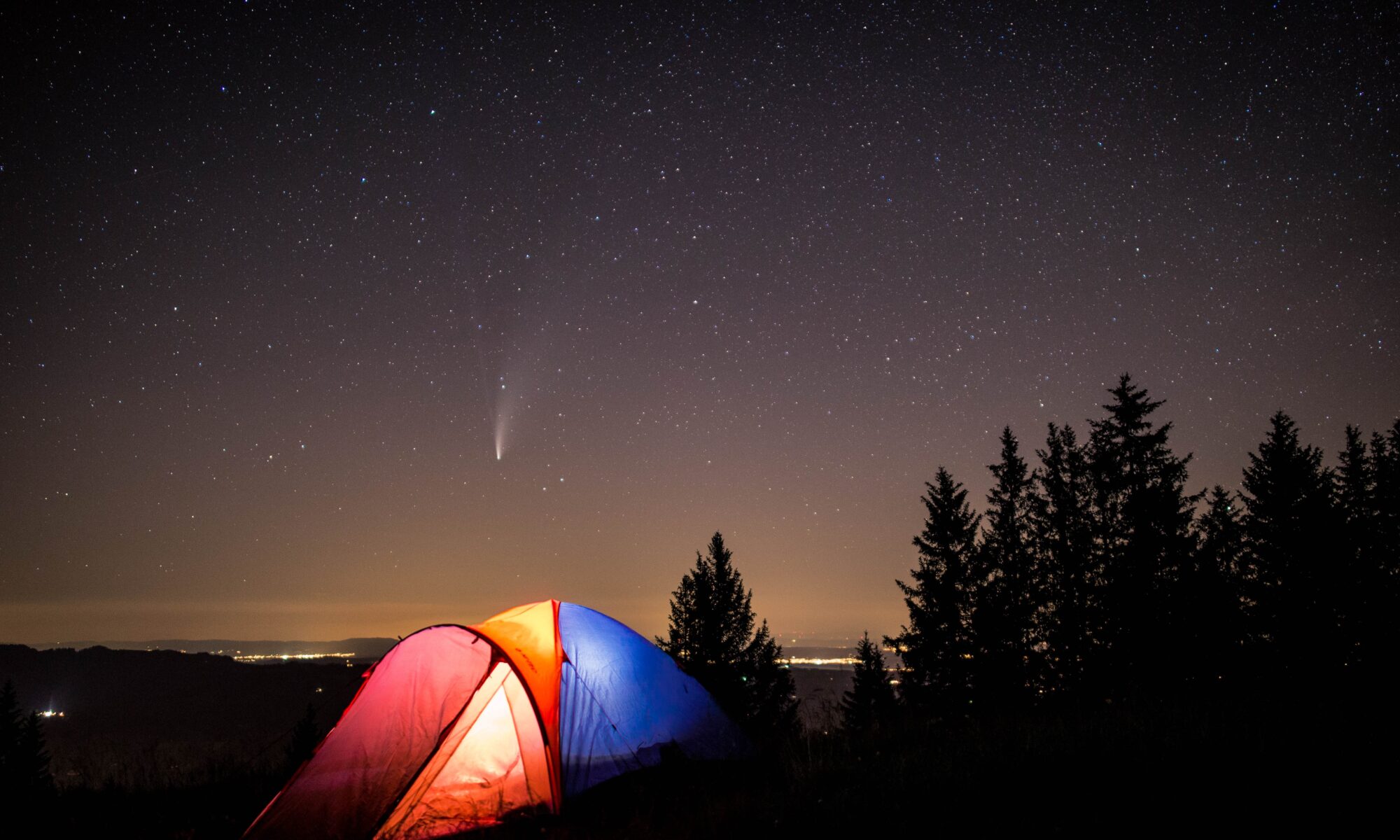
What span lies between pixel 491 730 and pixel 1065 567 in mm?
20614

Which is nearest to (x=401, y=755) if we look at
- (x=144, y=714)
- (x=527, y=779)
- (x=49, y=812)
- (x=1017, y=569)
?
(x=527, y=779)

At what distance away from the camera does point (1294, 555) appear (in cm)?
2241

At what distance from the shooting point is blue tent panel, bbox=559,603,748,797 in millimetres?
7527

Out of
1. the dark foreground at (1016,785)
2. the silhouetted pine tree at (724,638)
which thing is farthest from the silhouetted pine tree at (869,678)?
the dark foreground at (1016,785)

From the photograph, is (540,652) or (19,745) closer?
(540,652)

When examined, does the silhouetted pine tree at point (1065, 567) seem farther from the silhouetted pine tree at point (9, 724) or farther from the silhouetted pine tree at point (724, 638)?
the silhouetted pine tree at point (9, 724)

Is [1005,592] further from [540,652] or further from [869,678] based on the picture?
[540,652]

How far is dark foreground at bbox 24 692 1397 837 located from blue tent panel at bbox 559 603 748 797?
256 millimetres

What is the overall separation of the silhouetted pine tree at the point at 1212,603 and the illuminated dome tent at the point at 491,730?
17.4 metres

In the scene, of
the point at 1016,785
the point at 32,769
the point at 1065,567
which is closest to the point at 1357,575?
the point at 1065,567

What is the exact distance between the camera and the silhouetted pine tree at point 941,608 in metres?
22.9

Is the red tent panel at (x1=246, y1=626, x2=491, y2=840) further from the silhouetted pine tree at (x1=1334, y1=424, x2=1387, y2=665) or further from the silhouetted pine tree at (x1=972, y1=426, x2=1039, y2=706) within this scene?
the silhouetted pine tree at (x1=1334, y1=424, x2=1387, y2=665)

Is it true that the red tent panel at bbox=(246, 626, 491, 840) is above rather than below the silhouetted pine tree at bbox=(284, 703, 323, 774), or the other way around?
above

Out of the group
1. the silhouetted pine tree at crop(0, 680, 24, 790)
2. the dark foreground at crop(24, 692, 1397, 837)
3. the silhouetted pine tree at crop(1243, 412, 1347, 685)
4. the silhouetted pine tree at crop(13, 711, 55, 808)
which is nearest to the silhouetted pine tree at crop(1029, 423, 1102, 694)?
the silhouetted pine tree at crop(1243, 412, 1347, 685)
